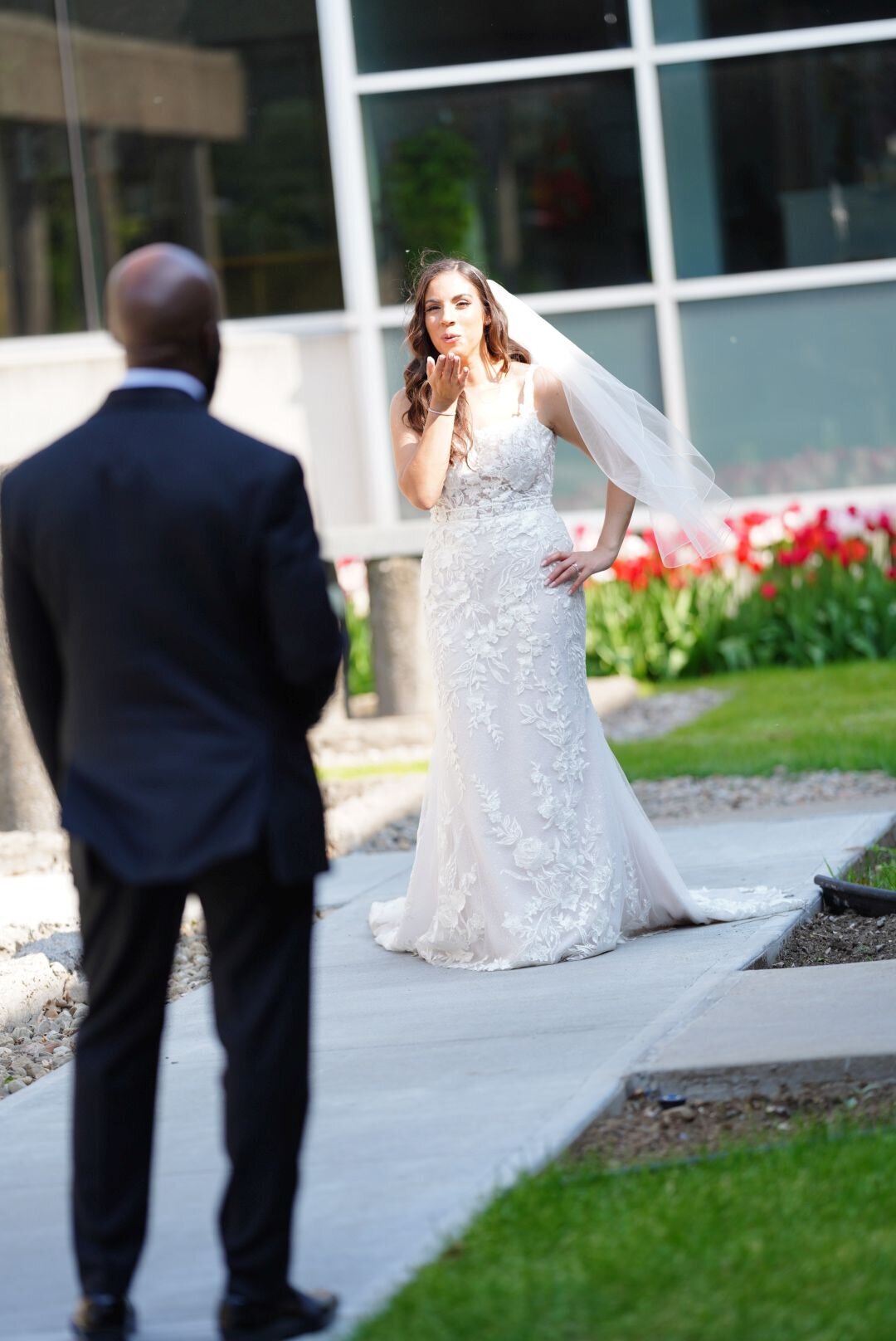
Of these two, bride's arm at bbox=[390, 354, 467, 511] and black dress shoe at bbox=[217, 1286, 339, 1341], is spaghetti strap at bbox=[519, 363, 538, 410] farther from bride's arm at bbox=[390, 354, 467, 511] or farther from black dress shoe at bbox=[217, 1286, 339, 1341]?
black dress shoe at bbox=[217, 1286, 339, 1341]

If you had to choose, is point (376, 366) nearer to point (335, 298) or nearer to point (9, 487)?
point (335, 298)

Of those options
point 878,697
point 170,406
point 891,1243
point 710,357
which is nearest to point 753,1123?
Result: point 891,1243

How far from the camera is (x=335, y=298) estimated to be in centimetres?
1361

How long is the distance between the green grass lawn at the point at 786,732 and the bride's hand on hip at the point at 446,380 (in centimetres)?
391

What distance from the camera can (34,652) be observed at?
2961 millimetres

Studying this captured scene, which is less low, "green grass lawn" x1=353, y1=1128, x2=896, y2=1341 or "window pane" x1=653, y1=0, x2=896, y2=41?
"window pane" x1=653, y1=0, x2=896, y2=41

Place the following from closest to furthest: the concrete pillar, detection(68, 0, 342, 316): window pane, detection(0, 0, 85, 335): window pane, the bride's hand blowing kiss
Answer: the bride's hand blowing kiss, the concrete pillar, detection(68, 0, 342, 316): window pane, detection(0, 0, 85, 335): window pane

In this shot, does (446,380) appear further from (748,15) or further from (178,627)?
(748,15)

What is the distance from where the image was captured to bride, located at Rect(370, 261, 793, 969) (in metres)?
5.50

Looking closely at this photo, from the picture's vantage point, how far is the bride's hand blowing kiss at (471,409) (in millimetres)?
5480

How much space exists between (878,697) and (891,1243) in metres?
7.80

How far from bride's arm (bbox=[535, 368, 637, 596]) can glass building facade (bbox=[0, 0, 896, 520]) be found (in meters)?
7.63

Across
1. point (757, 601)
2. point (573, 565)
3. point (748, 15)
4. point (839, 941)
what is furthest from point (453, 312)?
point (748, 15)

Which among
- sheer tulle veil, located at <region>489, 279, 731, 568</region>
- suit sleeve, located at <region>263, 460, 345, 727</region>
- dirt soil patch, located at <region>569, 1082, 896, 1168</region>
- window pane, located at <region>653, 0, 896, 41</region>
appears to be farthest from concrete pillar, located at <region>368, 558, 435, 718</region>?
suit sleeve, located at <region>263, 460, 345, 727</region>
